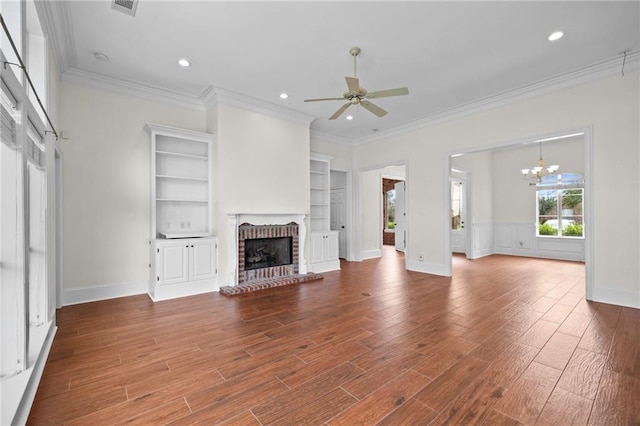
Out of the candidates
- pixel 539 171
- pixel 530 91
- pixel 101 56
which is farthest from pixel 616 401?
pixel 539 171

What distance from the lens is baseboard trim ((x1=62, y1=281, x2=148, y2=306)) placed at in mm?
3988

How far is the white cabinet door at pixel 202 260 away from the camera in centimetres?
441

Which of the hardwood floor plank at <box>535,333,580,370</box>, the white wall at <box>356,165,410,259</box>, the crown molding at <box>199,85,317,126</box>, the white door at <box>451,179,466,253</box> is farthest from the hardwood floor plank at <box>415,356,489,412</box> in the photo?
the white door at <box>451,179,466,253</box>

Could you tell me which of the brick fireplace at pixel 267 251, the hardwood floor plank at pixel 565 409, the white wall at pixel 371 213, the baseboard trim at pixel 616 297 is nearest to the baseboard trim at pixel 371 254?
the white wall at pixel 371 213

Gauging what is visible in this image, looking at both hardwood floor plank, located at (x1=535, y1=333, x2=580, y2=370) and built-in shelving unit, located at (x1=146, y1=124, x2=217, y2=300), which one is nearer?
hardwood floor plank, located at (x1=535, y1=333, x2=580, y2=370)

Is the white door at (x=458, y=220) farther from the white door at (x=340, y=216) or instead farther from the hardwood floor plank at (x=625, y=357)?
the hardwood floor plank at (x=625, y=357)

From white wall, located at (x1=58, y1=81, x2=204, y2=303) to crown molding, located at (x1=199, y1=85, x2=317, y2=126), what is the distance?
2.87 ft

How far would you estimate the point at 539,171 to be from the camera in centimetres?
745

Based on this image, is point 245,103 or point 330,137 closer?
point 245,103

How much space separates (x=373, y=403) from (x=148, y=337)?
7.69 ft

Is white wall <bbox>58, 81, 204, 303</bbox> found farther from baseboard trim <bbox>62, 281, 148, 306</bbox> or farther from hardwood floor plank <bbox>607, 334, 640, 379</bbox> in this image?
hardwood floor plank <bbox>607, 334, 640, 379</bbox>

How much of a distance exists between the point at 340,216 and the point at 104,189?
5340mm

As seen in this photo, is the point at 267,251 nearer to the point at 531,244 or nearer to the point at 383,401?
the point at 383,401

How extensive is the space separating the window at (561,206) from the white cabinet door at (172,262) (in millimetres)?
9262
